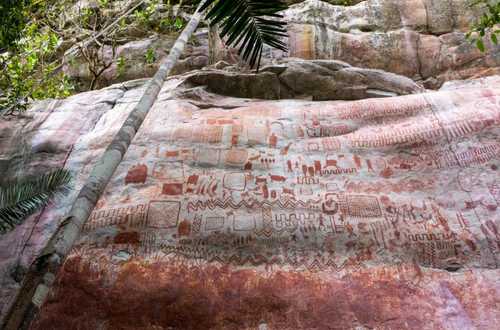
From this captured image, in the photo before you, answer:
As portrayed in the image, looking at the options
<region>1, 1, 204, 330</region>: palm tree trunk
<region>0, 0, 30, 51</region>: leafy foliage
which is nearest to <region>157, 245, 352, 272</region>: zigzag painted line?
<region>1, 1, 204, 330</region>: palm tree trunk

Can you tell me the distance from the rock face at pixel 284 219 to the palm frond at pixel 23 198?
2.65ft

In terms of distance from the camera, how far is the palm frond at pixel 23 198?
4133 millimetres

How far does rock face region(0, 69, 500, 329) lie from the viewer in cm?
443

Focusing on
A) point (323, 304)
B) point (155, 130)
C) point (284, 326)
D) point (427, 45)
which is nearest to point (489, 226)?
point (323, 304)

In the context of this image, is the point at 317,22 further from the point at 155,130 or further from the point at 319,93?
the point at 155,130

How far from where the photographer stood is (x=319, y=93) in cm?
785

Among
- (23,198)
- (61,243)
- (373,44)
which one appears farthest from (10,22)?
(373,44)

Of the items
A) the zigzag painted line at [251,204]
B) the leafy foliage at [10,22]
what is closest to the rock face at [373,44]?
the leafy foliage at [10,22]

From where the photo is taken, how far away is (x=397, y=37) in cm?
974

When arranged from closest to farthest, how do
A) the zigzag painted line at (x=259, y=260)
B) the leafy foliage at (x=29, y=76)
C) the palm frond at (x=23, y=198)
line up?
the palm frond at (x=23, y=198) → the zigzag painted line at (x=259, y=260) → the leafy foliage at (x=29, y=76)

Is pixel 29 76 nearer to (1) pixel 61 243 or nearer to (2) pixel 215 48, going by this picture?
(2) pixel 215 48

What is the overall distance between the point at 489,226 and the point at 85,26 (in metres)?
8.80

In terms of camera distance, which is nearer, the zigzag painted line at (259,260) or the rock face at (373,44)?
the zigzag painted line at (259,260)

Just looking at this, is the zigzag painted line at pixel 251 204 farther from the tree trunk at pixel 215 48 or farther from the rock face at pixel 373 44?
the tree trunk at pixel 215 48
